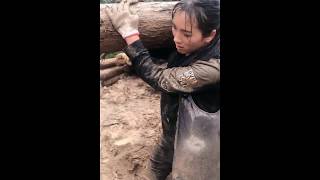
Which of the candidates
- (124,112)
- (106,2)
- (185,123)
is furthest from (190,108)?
(106,2)

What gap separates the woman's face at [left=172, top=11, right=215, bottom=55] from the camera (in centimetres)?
335

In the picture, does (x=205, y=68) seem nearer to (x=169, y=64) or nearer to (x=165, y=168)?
(x=169, y=64)

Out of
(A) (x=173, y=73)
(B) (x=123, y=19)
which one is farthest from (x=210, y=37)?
(B) (x=123, y=19)

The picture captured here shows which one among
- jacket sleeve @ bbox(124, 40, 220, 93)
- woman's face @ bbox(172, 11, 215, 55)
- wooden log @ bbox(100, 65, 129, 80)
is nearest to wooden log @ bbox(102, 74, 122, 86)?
wooden log @ bbox(100, 65, 129, 80)

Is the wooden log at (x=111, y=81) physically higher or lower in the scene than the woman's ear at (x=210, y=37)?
lower

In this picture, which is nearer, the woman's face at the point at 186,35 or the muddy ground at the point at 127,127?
the woman's face at the point at 186,35

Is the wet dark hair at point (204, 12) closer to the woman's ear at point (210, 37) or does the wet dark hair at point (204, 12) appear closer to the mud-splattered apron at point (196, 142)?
the woman's ear at point (210, 37)

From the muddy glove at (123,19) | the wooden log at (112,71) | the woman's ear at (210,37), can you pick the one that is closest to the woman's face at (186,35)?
the woman's ear at (210,37)

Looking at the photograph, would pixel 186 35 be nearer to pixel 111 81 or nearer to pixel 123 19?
pixel 123 19

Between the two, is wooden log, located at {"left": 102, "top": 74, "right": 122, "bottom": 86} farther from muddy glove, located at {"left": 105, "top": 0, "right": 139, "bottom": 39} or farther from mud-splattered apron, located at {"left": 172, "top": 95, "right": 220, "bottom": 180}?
mud-splattered apron, located at {"left": 172, "top": 95, "right": 220, "bottom": 180}

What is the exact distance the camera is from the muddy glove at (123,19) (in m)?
3.46

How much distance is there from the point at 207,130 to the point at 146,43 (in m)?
0.62

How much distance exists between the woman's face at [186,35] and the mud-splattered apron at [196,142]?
282 millimetres

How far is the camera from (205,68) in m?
3.37
